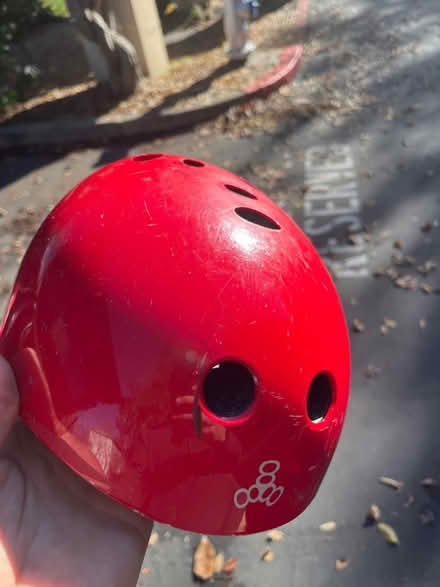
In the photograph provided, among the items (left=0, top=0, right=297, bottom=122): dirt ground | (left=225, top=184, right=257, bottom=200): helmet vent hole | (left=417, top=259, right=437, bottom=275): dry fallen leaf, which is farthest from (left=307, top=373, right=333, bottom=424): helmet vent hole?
(left=0, top=0, right=297, bottom=122): dirt ground

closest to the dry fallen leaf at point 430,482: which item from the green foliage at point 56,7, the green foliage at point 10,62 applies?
the green foliage at point 10,62

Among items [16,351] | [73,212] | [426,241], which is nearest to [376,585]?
[16,351]

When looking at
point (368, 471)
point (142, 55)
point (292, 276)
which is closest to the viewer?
point (292, 276)

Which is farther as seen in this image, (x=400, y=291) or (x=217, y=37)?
(x=217, y=37)

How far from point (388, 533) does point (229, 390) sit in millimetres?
1782

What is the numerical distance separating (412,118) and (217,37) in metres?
5.17

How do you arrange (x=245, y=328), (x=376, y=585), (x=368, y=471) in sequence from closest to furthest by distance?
(x=245, y=328) < (x=376, y=585) < (x=368, y=471)

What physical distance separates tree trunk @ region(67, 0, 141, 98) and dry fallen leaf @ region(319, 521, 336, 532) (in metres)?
6.79

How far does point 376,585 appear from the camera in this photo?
9.11 feet

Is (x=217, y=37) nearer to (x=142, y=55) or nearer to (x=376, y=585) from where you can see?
(x=142, y=55)

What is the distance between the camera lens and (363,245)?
4809 millimetres

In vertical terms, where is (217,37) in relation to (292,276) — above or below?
below

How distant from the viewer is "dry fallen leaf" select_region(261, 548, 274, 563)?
116 inches

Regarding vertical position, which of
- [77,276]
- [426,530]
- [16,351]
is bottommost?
[426,530]
